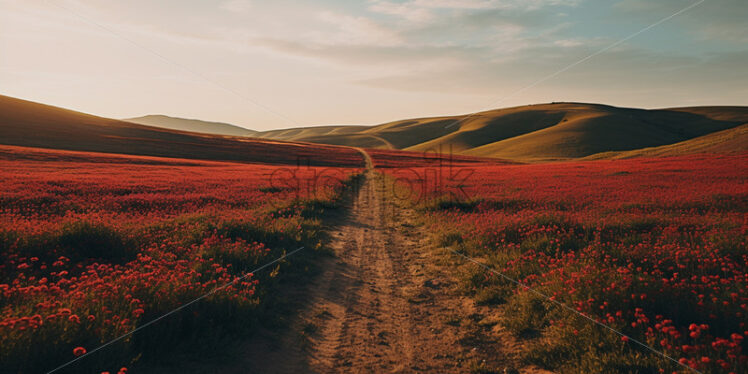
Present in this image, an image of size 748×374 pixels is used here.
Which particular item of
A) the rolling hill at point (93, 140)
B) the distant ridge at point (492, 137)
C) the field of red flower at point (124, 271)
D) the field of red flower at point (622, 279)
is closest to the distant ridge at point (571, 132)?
the distant ridge at point (492, 137)

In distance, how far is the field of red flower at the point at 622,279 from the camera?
4.12 m

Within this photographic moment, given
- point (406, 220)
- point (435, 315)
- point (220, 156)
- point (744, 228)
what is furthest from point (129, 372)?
point (220, 156)

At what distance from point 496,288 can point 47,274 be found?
8997mm

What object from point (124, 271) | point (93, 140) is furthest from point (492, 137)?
point (124, 271)

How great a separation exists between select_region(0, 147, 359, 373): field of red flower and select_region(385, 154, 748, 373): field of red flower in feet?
15.6

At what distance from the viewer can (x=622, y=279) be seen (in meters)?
5.35

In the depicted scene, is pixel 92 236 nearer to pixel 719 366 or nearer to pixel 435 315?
pixel 435 315

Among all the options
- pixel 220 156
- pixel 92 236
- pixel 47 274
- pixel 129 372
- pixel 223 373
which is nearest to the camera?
pixel 129 372

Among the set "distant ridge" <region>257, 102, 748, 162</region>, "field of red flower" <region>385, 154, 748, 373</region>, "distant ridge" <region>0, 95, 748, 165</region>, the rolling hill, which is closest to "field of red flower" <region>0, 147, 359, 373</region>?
"field of red flower" <region>385, 154, 748, 373</region>

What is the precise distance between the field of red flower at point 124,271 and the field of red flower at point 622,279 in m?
4.76

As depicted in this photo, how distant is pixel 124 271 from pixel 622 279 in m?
8.96

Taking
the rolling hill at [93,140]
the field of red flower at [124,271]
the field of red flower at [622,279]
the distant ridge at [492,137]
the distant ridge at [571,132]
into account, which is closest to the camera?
the field of red flower at [124,271]

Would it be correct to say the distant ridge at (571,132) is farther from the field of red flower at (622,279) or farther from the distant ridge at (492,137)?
the field of red flower at (622,279)

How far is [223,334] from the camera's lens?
16.2 feet
